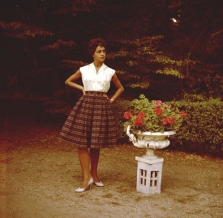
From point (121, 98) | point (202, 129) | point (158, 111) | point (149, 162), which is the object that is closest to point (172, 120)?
point (158, 111)

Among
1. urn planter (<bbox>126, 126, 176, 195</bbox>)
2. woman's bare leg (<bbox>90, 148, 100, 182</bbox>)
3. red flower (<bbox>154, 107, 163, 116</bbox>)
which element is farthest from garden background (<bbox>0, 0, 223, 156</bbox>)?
red flower (<bbox>154, 107, 163, 116</bbox>)

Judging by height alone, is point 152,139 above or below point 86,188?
above

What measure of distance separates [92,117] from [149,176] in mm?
1062

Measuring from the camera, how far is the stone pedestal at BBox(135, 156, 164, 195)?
16.0ft

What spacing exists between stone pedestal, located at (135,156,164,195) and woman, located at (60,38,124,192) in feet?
1.69

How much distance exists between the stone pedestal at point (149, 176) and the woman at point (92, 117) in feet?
1.69

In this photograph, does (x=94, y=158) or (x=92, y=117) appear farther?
(x=94, y=158)

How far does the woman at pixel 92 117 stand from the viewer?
4781 millimetres

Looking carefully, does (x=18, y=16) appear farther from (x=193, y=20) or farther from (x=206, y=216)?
(x=206, y=216)

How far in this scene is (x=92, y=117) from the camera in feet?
15.8

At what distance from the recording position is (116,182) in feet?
17.7

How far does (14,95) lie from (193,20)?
8446 millimetres

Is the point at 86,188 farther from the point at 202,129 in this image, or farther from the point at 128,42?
the point at 128,42

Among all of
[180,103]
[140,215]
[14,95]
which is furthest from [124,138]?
[14,95]
